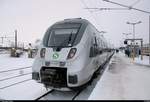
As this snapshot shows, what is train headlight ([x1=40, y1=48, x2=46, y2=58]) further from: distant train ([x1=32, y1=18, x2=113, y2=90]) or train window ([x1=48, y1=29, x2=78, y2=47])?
train window ([x1=48, y1=29, x2=78, y2=47])

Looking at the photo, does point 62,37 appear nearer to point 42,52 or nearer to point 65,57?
point 42,52

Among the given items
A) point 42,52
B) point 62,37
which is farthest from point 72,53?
point 42,52

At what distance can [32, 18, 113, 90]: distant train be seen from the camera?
7312 millimetres

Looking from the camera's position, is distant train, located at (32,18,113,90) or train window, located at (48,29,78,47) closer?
distant train, located at (32,18,113,90)

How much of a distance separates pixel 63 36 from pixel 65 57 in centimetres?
117

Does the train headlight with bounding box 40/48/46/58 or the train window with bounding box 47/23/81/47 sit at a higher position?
the train window with bounding box 47/23/81/47

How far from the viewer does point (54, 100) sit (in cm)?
721

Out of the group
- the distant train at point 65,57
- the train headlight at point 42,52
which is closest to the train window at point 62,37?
the distant train at point 65,57

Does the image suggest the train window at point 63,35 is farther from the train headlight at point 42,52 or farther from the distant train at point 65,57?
the train headlight at point 42,52

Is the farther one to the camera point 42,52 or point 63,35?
point 63,35

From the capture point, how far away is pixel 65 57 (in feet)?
24.6

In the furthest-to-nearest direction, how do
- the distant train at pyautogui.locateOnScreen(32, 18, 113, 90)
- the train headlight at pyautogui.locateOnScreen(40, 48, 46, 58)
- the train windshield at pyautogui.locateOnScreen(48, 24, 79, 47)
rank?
the train headlight at pyautogui.locateOnScreen(40, 48, 46, 58) < the train windshield at pyautogui.locateOnScreen(48, 24, 79, 47) < the distant train at pyautogui.locateOnScreen(32, 18, 113, 90)

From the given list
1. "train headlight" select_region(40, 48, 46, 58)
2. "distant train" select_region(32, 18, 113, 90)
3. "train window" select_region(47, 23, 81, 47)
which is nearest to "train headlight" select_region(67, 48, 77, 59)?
"distant train" select_region(32, 18, 113, 90)

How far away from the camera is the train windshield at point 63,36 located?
802 centimetres
